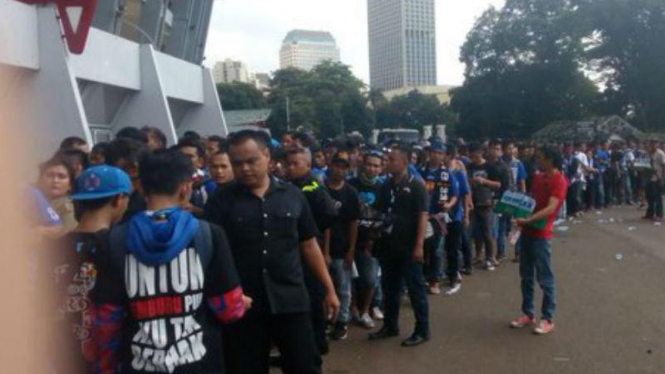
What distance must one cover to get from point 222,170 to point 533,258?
3249 mm

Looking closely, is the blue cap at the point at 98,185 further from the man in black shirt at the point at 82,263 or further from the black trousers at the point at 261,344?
the black trousers at the point at 261,344

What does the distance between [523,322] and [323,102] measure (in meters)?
51.2

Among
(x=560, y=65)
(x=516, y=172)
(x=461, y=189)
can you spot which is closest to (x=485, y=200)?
(x=461, y=189)

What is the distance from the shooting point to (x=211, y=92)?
26047 mm

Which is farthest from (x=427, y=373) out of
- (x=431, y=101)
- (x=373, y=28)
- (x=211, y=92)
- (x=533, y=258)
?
(x=373, y=28)

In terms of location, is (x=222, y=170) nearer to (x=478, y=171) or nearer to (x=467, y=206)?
(x=467, y=206)

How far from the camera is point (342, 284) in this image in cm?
691

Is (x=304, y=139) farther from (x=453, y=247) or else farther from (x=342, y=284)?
(x=453, y=247)

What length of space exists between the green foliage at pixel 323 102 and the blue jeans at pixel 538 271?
128 feet

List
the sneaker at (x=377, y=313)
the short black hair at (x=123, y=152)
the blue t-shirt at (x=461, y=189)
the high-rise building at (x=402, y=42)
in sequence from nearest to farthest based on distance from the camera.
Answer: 1. the short black hair at (x=123, y=152)
2. the sneaker at (x=377, y=313)
3. the blue t-shirt at (x=461, y=189)
4. the high-rise building at (x=402, y=42)

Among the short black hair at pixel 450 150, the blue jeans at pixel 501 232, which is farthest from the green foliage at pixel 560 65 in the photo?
the short black hair at pixel 450 150

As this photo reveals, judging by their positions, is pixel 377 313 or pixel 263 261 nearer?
pixel 263 261

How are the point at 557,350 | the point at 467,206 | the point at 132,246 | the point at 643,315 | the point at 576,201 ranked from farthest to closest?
the point at 576,201, the point at 467,206, the point at 643,315, the point at 557,350, the point at 132,246

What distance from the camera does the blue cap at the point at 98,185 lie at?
10.9 ft
